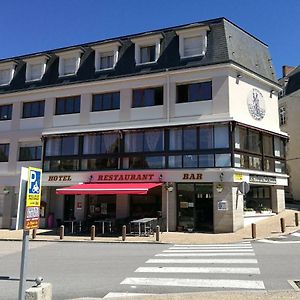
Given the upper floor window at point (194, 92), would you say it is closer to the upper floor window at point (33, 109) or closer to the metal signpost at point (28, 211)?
the upper floor window at point (33, 109)

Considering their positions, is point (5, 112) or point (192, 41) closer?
point (192, 41)

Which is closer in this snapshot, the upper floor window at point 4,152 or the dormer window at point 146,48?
the dormer window at point 146,48

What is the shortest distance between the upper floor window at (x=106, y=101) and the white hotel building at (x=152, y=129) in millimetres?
69

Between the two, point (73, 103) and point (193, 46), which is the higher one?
point (193, 46)

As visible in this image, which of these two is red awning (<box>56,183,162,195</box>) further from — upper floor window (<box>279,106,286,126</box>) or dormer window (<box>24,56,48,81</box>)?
upper floor window (<box>279,106,286,126</box>)

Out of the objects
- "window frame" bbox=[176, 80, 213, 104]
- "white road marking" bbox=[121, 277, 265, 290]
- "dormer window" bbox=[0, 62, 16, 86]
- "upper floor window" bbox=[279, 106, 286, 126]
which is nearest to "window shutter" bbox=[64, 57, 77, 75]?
"dormer window" bbox=[0, 62, 16, 86]

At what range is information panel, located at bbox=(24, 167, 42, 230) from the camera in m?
6.61

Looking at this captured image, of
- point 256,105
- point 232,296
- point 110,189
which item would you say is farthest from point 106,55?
point 232,296

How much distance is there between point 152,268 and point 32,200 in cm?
567

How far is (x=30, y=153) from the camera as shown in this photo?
28125 millimetres

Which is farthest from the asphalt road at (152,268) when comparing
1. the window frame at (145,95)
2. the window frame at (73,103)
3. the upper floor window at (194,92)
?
the window frame at (73,103)

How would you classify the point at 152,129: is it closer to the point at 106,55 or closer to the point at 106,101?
the point at 106,101

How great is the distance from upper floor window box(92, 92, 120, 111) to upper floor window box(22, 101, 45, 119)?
4.18 meters

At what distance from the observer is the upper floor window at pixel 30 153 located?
27.8 m
